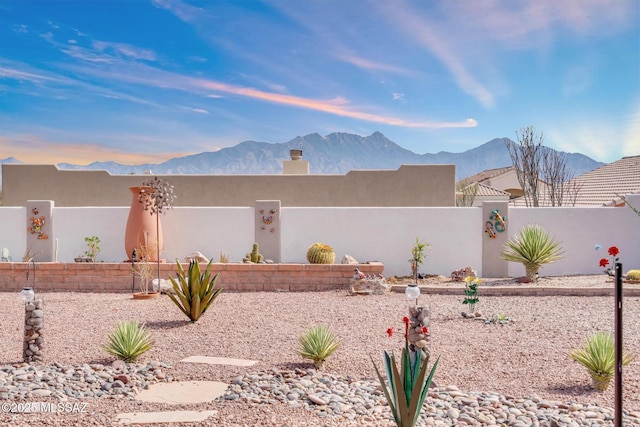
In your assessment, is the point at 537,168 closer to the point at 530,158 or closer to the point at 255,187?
the point at 530,158

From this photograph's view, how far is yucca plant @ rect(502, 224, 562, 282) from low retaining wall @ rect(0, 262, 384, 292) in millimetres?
2958

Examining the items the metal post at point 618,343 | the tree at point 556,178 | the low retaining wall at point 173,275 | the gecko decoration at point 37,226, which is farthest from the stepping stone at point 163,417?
the tree at point 556,178

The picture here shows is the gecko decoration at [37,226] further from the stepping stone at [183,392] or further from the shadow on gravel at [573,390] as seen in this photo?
the shadow on gravel at [573,390]

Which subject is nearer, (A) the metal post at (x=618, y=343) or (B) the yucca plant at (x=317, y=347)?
(A) the metal post at (x=618, y=343)

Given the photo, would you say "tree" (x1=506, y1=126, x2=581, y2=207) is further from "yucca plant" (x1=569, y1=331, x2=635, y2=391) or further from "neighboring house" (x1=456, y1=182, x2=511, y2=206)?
"yucca plant" (x1=569, y1=331, x2=635, y2=391)

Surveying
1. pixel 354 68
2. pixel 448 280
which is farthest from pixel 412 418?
pixel 354 68

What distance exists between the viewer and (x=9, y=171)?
22703mm

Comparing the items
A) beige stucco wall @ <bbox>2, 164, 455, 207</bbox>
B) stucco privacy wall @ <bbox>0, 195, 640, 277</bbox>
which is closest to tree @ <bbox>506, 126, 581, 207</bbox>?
beige stucco wall @ <bbox>2, 164, 455, 207</bbox>

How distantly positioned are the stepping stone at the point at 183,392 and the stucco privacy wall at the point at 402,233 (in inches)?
345

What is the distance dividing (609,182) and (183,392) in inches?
961

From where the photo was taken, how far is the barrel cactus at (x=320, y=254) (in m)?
13.4

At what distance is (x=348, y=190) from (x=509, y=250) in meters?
8.86

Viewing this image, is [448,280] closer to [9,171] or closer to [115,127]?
[9,171]

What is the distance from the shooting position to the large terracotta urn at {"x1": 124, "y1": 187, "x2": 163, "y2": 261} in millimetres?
14273
